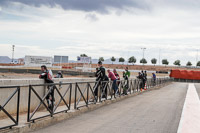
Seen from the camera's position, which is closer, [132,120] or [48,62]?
[132,120]

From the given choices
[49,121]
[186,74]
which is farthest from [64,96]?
[186,74]

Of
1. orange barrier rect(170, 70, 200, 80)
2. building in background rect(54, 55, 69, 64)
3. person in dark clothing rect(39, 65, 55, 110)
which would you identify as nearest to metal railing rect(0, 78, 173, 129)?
person in dark clothing rect(39, 65, 55, 110)

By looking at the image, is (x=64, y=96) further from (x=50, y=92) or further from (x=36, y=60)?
(x=36, y=60)

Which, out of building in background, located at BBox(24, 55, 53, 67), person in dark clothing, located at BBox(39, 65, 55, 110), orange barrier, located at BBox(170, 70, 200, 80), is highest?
building in background, located at BBox(24, 55, 53, 67)

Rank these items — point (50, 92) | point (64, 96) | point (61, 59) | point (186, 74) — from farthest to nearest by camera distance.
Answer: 1. point (61, 59)
2. point (186, 74)
3. point (64, 96)
4. point (50, 92)

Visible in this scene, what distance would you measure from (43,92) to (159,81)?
31.1 meters

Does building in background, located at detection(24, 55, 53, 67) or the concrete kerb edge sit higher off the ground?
building in background, located at detection(24, 55, 53, 67)

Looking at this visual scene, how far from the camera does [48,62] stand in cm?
6962

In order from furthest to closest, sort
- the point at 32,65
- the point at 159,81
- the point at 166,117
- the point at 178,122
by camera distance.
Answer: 1. the point at 32,65
2. the point at 159,81
3. the point at 166,117
4. the point at 178,122

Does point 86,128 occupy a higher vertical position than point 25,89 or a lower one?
lower

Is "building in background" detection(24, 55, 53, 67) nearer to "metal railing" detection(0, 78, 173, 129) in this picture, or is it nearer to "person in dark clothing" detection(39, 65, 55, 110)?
"metal railing" detection(0, 78, 173, 129)

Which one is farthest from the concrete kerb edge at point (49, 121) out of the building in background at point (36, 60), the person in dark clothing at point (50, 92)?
the building in background at point (36, 60)

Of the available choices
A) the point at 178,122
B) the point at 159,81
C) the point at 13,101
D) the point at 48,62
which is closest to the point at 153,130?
the point at 178,122

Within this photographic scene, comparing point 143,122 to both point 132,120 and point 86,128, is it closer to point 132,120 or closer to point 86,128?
point 132,120
